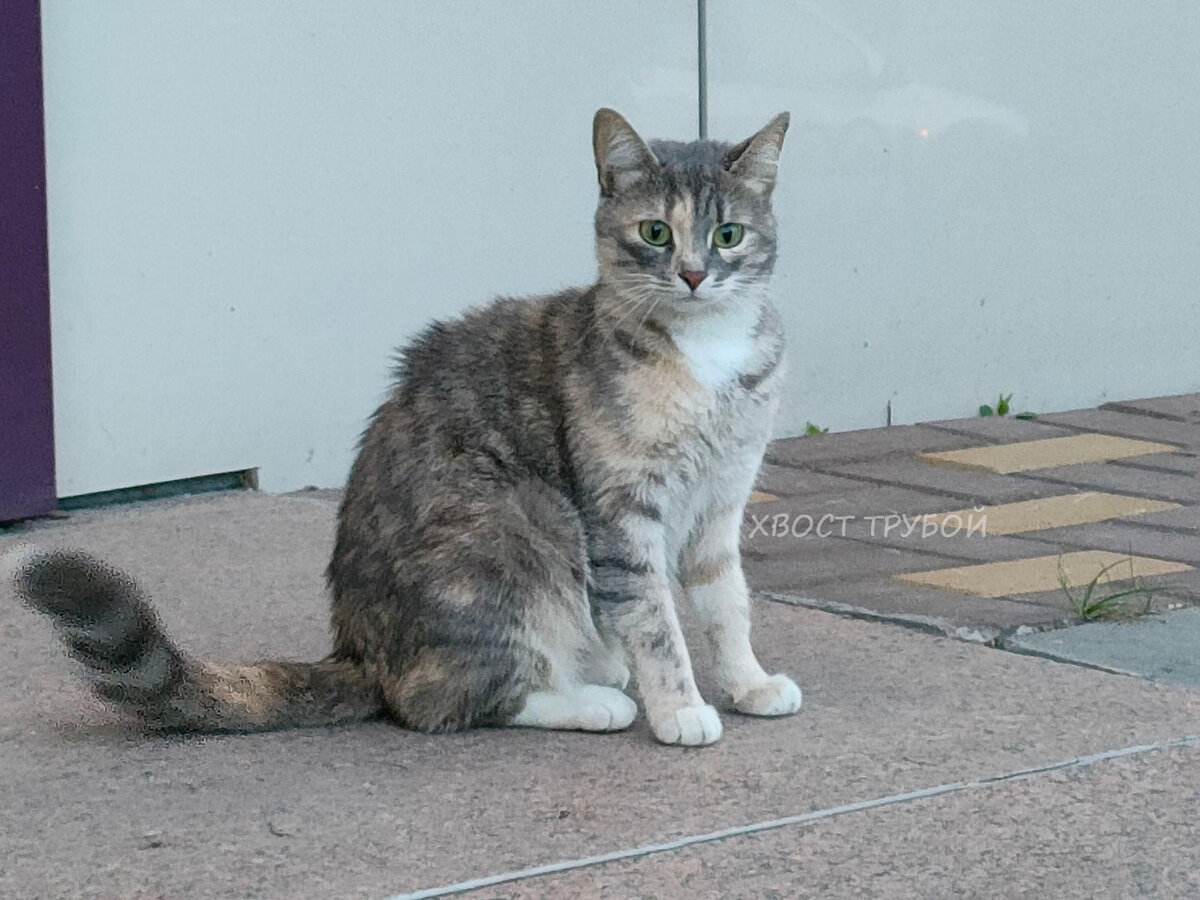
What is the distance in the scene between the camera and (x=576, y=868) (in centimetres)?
259

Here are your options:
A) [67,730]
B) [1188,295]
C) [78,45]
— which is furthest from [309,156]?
[1188,295]

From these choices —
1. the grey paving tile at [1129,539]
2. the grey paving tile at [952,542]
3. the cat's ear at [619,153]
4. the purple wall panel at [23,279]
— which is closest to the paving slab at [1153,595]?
the grey paving tile at [1129,539]

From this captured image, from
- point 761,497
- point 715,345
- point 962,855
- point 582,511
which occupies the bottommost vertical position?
point 962,855

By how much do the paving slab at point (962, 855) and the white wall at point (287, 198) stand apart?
2.91 metres

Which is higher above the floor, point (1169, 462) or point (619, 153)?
point (619, 153)

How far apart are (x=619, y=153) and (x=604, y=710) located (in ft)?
3.36

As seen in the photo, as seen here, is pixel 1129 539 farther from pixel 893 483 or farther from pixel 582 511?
pixel 582 511

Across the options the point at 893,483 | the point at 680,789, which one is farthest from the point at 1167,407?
the point at 680,789

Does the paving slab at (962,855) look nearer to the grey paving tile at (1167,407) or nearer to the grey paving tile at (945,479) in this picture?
the grey paving tile at (945,479)

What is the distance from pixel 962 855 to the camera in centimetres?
265

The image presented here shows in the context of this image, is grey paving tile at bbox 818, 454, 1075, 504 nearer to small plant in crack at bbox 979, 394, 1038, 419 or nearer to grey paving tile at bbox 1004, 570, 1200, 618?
small plant in crack at bbox 979, 394, 1038, 419

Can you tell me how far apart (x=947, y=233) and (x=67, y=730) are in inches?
165

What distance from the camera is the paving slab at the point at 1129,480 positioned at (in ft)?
17.6

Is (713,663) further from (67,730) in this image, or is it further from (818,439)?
(818,439)
